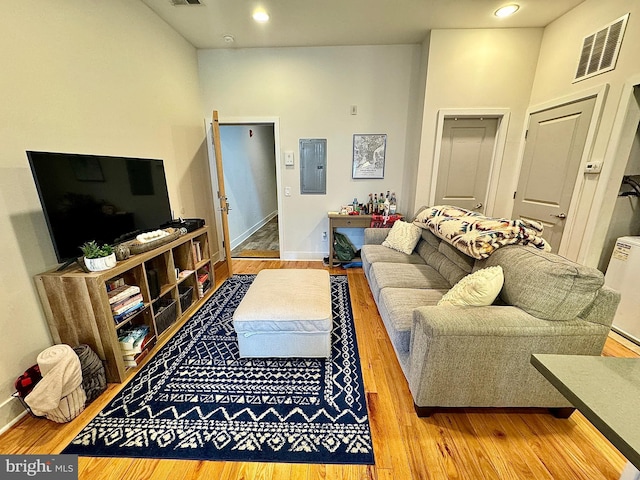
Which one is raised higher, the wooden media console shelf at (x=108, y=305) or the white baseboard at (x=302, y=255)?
the wooden media console shelf at (x=108, y=305)

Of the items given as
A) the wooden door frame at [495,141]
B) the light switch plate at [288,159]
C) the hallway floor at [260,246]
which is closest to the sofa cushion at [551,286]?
the wooden door frame at [495,141]

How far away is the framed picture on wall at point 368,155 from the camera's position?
11.6 ft

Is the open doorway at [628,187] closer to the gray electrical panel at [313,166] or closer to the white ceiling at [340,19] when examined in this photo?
the white ceiling at [340,19]

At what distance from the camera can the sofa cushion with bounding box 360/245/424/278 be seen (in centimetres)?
264

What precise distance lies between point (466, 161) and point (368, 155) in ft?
4.12

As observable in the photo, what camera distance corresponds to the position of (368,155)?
11.7 feet

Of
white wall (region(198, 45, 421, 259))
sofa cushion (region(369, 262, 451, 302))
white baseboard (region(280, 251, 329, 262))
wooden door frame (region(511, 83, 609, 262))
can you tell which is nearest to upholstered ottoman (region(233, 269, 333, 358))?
sofa cushion (region(369, 262, 451, 302))

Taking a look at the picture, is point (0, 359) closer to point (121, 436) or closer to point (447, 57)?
point (121, 436)

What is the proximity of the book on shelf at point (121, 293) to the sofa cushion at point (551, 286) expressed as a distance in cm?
243

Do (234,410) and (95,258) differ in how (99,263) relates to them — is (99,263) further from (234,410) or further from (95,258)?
(234,410)

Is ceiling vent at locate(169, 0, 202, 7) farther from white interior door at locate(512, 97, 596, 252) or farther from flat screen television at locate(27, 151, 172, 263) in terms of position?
white interior door at locate(512, 97, 596, 252)

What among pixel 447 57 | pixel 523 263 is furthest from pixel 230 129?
pixel 523 263

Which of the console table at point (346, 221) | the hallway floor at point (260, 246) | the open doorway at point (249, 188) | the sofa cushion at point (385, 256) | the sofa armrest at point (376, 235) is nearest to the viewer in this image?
the sofa cushion at point (385, 256)

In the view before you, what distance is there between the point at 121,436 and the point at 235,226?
3476 mm
